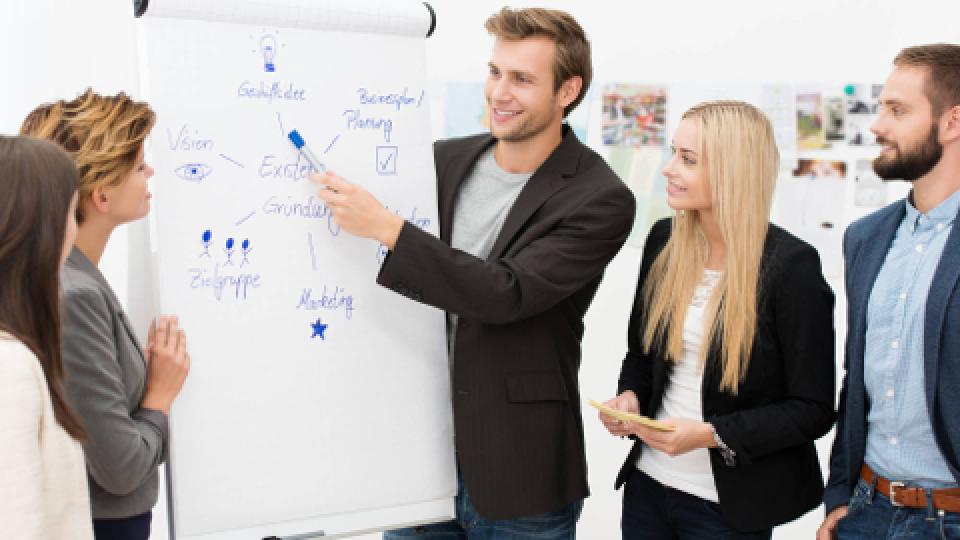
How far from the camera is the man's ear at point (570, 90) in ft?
6.47

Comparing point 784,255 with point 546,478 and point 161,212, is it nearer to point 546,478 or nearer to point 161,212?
point 546,478

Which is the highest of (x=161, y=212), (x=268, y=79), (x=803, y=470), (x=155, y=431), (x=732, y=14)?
(x=732, y=14)

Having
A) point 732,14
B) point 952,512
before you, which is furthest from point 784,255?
point 732,14

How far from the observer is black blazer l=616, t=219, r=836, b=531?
6.14 feet

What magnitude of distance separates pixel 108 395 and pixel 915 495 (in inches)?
58.9

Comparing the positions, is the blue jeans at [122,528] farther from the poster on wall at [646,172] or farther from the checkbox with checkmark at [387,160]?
the poster on wall at [646,172]

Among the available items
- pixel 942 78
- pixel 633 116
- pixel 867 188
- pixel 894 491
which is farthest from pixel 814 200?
pixel 894 491

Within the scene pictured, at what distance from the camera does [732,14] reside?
3246 millimetres

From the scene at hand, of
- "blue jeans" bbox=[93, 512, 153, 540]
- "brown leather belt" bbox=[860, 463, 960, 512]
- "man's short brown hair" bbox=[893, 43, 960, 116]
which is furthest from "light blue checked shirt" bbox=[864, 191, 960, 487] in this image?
"blue jeans" bbox=[93, 512, 153, 540]

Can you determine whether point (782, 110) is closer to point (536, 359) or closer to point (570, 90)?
point (570, 90)

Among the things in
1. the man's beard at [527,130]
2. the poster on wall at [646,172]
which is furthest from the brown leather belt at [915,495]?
the poster on wall at [646,172]

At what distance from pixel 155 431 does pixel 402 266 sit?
20.9 inches

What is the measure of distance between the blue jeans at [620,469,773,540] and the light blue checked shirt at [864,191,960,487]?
0.33 meters

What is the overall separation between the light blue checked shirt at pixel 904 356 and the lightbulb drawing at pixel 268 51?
1332mm
